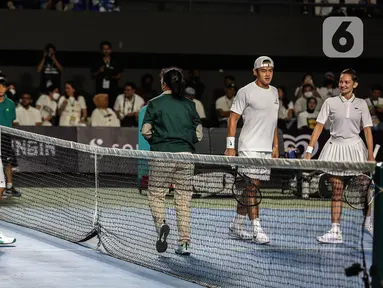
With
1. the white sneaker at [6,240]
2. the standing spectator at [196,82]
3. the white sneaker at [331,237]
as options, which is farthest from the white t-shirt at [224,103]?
the white sneaker at [6,240]

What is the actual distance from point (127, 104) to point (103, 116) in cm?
64

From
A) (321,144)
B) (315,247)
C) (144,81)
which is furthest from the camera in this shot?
(144,81)

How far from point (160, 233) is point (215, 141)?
866 cm

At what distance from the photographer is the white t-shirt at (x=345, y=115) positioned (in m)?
11.4

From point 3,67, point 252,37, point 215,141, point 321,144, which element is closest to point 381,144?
point 321,144

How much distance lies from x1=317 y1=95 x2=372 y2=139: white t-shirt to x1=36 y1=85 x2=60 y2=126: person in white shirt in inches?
384

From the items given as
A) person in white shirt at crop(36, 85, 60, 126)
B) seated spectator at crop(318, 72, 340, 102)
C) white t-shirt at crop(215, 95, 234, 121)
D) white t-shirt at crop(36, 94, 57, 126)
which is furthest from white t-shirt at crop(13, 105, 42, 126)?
seated spectator at crop(318, 72, 340, 102)

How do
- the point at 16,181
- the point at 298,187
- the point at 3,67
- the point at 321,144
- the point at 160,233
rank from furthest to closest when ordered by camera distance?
1. the point at 3,67
2. the point at 321,144
3. the point at 16,181
4. the point at 298,187
5. the point at 160,233

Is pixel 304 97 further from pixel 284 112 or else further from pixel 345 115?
pixel 345 115

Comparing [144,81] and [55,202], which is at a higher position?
[144,81]

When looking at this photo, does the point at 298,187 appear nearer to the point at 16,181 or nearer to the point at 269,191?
the point at 269,191

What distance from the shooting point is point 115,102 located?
20.7 metres

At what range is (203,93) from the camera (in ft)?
79.4

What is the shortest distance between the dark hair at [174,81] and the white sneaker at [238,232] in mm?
1644
